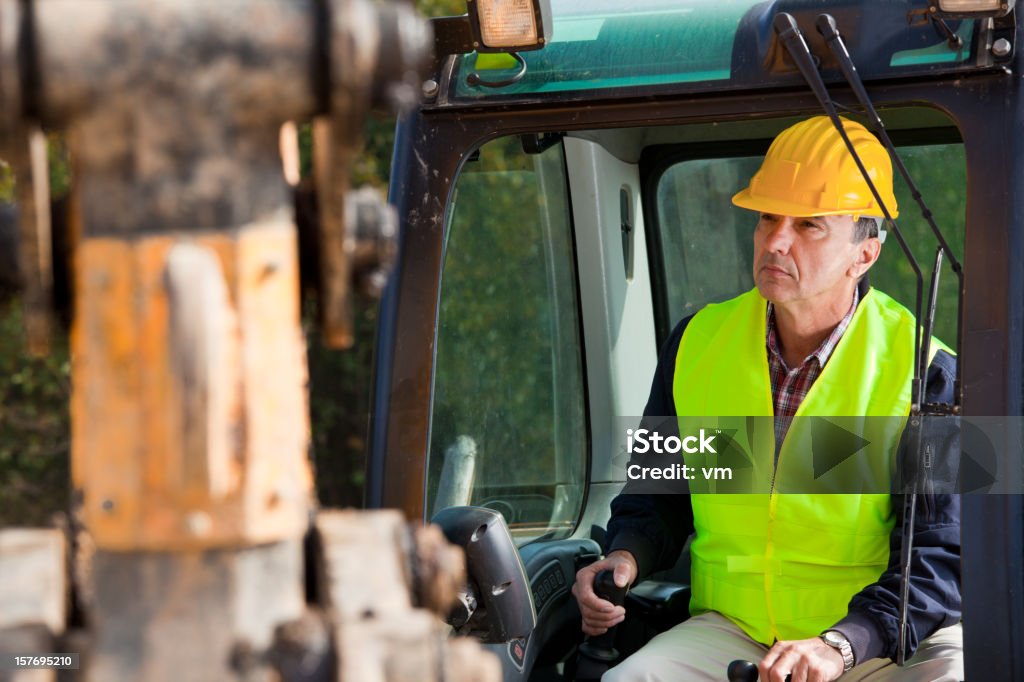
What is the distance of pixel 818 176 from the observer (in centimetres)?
289

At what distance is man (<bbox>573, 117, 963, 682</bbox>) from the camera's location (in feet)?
8.43

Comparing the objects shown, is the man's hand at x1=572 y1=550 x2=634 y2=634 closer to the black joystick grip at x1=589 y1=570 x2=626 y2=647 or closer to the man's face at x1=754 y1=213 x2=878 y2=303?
the black joystick grip at x1=589 y1=570 x2=626 y2=647

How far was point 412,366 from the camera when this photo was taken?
2.57 m

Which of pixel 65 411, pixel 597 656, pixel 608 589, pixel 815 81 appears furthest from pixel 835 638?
pixel 65 411

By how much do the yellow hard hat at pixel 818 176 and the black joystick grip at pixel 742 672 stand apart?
38.0 inches

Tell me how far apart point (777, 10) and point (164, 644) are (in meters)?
1.74

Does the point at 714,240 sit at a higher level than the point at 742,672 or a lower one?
higher

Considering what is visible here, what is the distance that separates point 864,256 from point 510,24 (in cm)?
113

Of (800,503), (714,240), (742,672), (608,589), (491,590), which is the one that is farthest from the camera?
(714,240)

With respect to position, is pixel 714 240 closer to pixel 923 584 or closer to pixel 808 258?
pixel 808 258

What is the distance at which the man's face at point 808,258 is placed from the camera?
9.82 feet

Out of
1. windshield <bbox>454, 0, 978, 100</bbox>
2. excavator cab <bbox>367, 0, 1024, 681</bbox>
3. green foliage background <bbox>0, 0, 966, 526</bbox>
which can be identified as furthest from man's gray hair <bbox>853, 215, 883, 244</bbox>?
green foliage background <bbox>0, 0, 966, 526</bbox>

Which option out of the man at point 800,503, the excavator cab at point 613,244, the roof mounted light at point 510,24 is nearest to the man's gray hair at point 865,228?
the man at point 800,503

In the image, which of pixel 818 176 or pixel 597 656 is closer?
pixel 818 176
